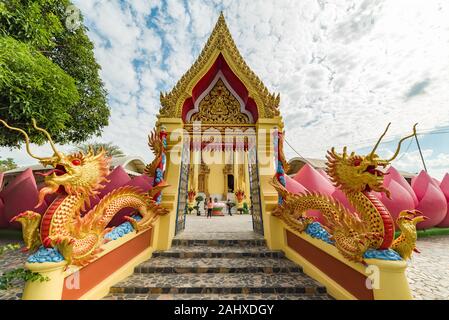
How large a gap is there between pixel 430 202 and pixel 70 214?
9451mm

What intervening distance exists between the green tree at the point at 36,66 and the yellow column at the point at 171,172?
415 centimetres

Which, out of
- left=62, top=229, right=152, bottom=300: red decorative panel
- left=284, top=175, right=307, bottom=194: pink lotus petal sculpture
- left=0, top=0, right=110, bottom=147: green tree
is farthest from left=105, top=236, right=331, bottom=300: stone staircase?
left=0, top=0, right=110, bottom=147: green tree

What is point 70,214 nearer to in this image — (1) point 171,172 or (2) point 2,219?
(1) point 171,172

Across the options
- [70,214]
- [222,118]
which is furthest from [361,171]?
[70,214]

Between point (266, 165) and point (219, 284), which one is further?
point (266, 165)

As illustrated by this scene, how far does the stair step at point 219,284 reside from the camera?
2.81 meters

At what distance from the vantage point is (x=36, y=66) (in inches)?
203

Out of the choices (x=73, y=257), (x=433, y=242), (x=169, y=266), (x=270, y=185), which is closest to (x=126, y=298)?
(x=169, y=266)

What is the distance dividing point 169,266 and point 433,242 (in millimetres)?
8074

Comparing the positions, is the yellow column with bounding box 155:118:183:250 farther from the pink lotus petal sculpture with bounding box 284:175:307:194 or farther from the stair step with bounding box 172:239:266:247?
the pink lotus petal sculpture with bounding box 284:175:307:194

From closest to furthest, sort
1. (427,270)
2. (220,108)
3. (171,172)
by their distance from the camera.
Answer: (427,270) < (171,172) < (220,108)

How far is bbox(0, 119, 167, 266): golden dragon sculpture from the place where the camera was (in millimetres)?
2055

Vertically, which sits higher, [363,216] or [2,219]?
[363,216]
